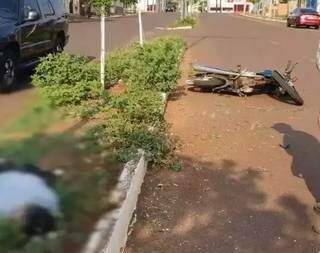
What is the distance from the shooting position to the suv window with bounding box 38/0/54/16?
11.9 m

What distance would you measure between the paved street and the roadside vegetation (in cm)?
41

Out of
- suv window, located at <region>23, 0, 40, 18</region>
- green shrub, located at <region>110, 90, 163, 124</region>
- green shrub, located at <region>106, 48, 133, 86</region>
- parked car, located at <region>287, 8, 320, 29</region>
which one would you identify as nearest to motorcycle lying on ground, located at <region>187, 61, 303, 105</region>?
green shrub, located at <region>106, 48, 133, 86</region>

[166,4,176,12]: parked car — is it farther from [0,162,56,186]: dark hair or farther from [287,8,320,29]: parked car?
[0,162,56,186]: dark hair

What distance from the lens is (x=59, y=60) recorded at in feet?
29.2

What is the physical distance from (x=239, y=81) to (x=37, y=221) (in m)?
7.23

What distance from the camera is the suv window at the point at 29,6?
1070 centimetres

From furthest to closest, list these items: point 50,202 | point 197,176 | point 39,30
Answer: point 39,30 → point 197,176 → point 50,202

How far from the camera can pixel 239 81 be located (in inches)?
405

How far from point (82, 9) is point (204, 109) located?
4923 centimetres

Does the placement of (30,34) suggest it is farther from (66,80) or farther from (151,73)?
(151,73)

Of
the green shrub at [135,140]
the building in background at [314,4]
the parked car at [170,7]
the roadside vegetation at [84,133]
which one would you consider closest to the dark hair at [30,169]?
the roadside vegetation at [84,133]

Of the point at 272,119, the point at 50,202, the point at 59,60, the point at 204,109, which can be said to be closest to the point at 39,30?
the point at 59,60

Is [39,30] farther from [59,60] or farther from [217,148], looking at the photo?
[217,148]

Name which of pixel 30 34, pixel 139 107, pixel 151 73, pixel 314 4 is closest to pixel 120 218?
pixel 139 107
